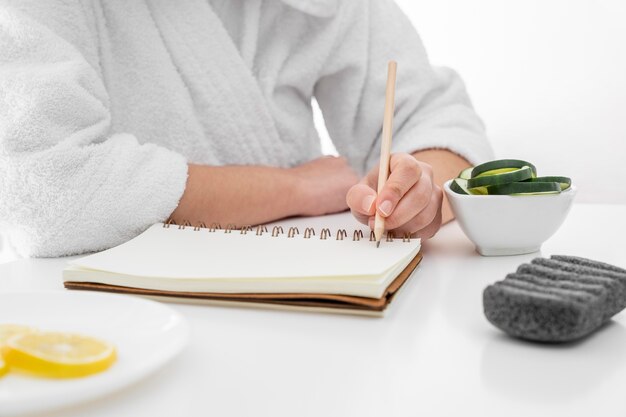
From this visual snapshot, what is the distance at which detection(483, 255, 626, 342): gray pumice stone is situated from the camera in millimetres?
413

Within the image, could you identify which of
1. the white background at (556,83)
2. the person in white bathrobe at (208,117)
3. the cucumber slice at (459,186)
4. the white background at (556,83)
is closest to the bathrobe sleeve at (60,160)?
the person in white bathrobe at (208,117)

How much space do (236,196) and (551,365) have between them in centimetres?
56

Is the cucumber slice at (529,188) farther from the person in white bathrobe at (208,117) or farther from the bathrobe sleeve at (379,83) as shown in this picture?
the bathrobe sleeve at (379,83)

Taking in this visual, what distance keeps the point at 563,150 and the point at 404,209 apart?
0.89m

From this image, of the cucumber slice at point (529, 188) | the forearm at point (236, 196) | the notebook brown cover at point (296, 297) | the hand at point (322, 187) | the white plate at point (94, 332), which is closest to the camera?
the white plate at point (94, 332)

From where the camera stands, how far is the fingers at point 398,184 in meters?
0.66

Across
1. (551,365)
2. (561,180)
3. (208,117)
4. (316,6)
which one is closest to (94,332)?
(551,365)

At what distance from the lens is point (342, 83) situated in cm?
123

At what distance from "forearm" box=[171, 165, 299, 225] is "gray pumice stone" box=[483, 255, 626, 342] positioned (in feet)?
1.56

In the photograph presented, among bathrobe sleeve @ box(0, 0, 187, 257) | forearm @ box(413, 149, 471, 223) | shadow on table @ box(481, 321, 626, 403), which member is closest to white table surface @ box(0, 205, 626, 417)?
shadow on table @ box(481, 321, 626, 403)

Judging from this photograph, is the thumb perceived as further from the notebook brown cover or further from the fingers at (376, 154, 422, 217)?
the notebook brown cover

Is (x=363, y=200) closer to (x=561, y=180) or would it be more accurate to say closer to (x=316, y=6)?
(x=561, y=180)

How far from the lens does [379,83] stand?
1.20 metres

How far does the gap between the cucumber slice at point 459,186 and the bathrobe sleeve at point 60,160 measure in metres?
0.33
